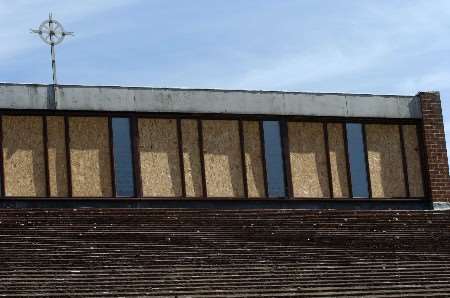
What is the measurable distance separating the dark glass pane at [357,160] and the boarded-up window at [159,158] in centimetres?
442

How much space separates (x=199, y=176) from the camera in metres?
25.2

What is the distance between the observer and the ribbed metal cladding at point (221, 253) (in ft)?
57.2

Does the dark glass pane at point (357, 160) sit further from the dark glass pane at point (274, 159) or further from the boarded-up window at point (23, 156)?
the boarded-up window at point (23, 156)

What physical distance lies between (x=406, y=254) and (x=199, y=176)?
19.0 feet

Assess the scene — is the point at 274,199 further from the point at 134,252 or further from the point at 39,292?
the point at 39,292

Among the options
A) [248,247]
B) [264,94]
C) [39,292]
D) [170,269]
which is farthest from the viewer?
[264,94]

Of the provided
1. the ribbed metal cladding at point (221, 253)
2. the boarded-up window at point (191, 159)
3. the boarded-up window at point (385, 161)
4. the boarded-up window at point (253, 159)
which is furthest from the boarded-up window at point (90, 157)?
the boarded-up window at point (385, 161)

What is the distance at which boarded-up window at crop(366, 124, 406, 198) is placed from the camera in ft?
87.8

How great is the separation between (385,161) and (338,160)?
126 cm

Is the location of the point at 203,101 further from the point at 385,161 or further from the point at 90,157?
the point at 385,161

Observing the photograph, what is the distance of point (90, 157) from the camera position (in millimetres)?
24391

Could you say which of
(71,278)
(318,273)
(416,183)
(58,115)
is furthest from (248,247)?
(416,183)

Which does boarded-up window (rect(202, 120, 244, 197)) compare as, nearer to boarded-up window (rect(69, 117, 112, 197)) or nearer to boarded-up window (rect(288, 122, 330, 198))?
boarded-up window (rect(288, 122, 330, 198))

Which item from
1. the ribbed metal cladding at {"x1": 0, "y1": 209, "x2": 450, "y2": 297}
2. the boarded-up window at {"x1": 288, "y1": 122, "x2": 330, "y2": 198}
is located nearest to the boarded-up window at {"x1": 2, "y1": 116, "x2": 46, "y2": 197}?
the ribbed metal cladding at {"x1": 0, "y1": 209, "x2": 450, "y2": 297}
